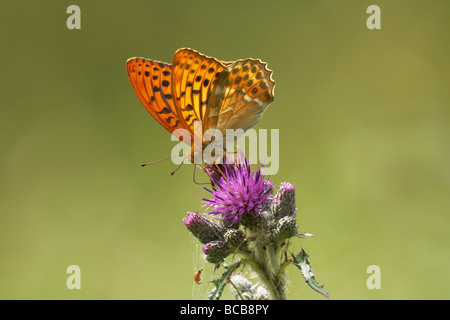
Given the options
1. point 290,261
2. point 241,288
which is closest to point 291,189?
point 290,261

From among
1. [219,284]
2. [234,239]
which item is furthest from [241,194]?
[219,284]

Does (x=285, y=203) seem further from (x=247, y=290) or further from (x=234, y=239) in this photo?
(x=247, y=290)

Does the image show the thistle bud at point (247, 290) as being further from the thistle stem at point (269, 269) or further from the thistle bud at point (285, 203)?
the thistle bud at point (285, 203)

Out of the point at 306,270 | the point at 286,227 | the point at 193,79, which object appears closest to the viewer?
the point at 306,270

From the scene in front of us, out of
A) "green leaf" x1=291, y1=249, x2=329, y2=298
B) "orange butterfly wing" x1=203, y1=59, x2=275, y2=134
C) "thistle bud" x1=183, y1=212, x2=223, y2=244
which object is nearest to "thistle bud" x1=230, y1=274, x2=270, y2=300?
"thistle bud" x1=183, y1=212, x2=223, y2=244

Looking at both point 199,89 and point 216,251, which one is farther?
point 199,89

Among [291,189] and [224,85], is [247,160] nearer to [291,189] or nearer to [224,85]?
[291,189]

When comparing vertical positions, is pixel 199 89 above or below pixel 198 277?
above

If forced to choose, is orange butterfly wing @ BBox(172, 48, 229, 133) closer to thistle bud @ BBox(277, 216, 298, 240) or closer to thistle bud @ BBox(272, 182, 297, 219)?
thistle bud @ BBox(272, 182, 297, 219)
